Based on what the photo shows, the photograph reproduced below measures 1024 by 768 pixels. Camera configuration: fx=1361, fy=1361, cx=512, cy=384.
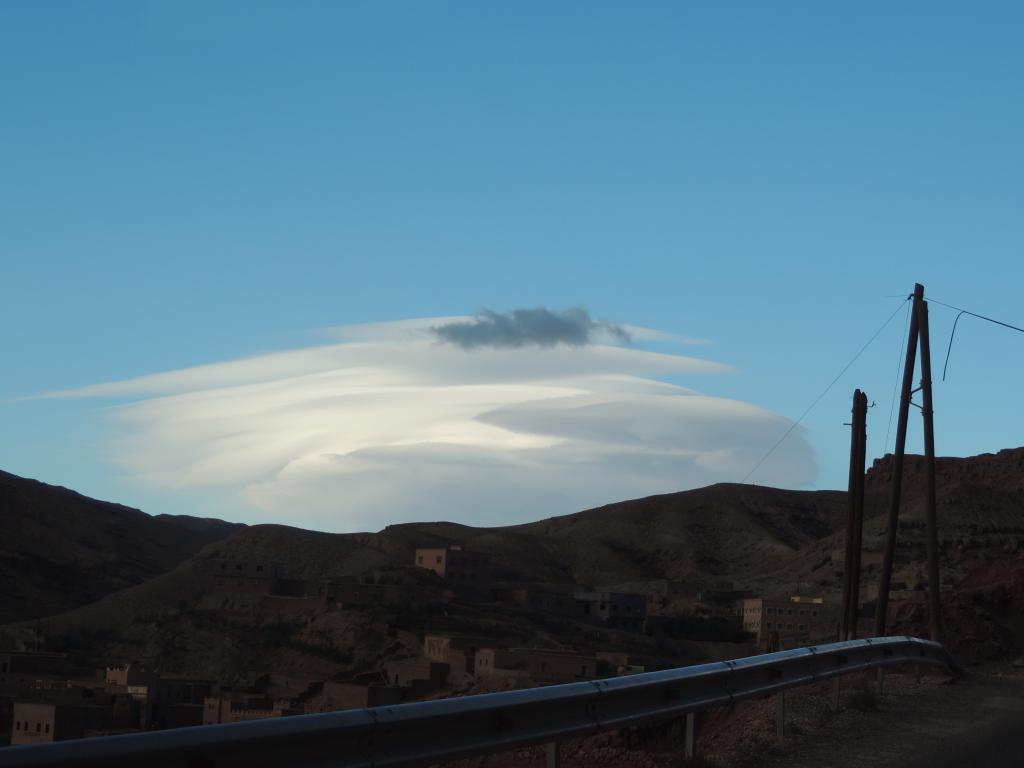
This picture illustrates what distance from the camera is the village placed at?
1734 inches

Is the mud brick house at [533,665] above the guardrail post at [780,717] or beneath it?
beneath

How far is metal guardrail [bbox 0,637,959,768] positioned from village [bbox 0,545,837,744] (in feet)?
40.4

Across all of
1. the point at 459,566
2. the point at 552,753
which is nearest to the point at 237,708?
the point at 552,753

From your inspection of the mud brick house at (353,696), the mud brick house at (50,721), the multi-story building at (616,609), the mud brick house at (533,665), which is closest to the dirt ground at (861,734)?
the mud brick house at (50,721)

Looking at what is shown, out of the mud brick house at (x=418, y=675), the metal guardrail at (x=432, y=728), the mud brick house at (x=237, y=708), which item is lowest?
the mud brick house at (x=237, y=708)

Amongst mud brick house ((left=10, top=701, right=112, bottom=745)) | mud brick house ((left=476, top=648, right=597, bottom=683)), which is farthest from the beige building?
mud brick house ((left=10, top=701, right=112, bottom=745))

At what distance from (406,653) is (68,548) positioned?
2490 inches

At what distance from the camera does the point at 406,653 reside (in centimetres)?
6794

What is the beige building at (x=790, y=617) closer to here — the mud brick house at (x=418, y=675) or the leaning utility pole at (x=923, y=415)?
the mud brick house at (x=418, y=675)

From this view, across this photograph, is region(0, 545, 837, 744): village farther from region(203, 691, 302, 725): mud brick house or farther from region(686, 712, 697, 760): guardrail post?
region(686, 712, 697, 760): guardrail post

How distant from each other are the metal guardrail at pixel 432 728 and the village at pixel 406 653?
12310 mm

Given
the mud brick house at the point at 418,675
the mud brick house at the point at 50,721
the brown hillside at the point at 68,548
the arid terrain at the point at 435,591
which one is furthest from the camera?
the brown hillside at the point at 68,548

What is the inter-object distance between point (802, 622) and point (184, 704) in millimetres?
41854

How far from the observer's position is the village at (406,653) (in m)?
44.0
